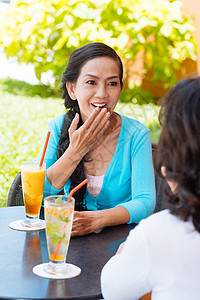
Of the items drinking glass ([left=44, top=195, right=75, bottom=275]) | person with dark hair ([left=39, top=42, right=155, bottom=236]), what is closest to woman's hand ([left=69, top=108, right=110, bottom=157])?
person with dark hair ([left=39, top=42, right=155, bottom=236])

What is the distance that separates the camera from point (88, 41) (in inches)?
215

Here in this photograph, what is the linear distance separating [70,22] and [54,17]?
18.0 inches

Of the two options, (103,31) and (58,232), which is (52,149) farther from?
(103,31)

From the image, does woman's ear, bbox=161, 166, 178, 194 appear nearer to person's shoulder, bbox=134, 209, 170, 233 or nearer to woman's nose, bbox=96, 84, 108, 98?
person's shoulder, bbox=134, 209, 170, 233

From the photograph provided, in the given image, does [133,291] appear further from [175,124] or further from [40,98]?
[40,98]

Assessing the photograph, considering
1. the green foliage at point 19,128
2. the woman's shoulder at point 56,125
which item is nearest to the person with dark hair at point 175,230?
the woman's shoulder at point 56,125

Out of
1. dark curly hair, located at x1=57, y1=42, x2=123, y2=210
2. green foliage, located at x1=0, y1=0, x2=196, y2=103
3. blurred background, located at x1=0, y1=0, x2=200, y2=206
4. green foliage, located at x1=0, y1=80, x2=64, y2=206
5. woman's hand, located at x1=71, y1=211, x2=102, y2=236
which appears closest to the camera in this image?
woman's hand, located at x1=71, y1=211, x2=102, y2=236

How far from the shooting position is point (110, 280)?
105cm

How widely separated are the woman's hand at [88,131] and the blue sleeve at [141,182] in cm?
17

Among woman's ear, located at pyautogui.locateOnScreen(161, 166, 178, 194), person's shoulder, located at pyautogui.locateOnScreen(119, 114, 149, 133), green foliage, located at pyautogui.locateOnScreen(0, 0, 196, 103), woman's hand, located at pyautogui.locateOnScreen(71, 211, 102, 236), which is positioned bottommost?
woman's hand, located at pyautogui.locateOnScreen(71, 211, 102, 236)

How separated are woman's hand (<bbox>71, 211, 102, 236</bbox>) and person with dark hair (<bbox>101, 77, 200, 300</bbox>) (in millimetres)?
500

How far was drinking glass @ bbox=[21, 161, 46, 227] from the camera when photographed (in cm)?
158

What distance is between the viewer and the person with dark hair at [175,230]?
976 mm

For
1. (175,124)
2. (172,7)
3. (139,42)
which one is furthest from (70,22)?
(175,124)
